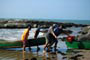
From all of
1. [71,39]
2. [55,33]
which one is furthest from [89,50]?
[55,33]

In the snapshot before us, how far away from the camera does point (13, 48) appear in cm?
1844

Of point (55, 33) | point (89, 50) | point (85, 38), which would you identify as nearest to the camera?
point (55, 33)

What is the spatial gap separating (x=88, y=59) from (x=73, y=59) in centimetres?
98

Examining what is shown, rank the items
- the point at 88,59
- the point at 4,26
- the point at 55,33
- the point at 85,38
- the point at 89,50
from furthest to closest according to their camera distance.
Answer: the point at 4,26 → the point at 85,38 → the point at 89,50 → the point at 55,33 → the point at 88,59

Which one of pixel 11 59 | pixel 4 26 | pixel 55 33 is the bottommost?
pixel 4 26

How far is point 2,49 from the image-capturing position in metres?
17.8

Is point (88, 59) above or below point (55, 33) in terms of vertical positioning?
below

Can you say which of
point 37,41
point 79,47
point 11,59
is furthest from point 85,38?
point 11,59

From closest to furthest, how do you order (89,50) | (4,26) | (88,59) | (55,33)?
(88,59) → (55,33) → (89,50) → (4,26)

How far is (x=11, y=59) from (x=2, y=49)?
4512mm

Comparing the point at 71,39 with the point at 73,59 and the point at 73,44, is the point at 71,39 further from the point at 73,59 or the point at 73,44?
the point at 73,59

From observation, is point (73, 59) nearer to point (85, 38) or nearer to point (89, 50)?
point (89, 50)

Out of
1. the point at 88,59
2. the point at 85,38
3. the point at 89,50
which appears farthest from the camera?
the point at 85,38

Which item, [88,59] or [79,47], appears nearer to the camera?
[88,59]
